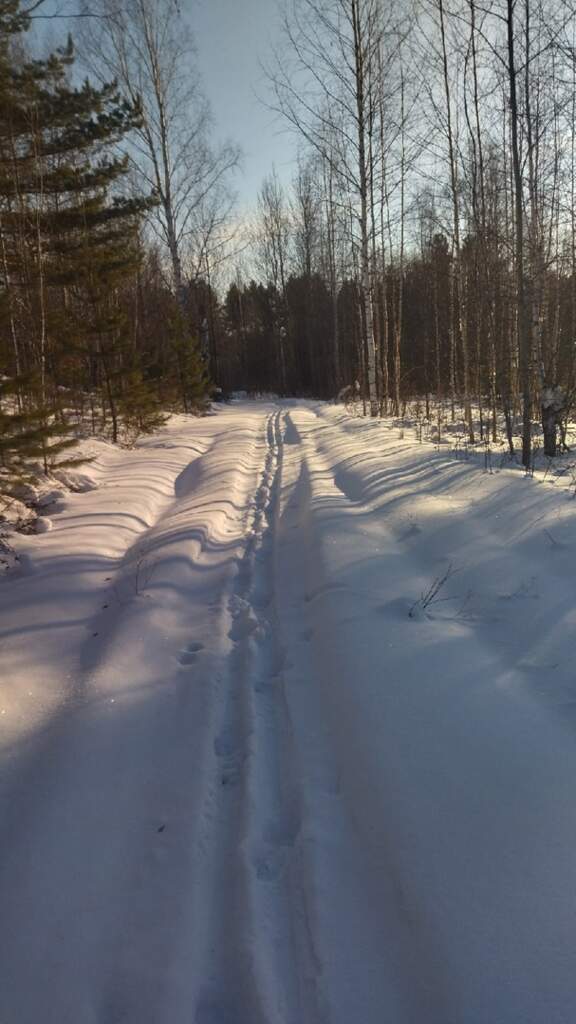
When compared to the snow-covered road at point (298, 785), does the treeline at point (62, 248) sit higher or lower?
higher

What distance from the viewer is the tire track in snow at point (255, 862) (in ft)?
4.99

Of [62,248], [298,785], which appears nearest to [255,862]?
[298,785]

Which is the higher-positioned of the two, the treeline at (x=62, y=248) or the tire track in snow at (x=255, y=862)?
the treeline at (x=62, y=248)

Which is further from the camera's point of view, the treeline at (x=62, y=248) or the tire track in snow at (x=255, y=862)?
the treeline at (x=62, y=248)

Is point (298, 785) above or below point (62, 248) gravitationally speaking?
below

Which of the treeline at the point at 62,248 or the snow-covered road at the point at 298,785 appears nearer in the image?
the snow-covered road at the point at 298,785

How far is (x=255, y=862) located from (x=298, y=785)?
0.40 m

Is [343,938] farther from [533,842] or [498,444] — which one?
[498,444]

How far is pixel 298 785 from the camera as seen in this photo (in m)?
2.29

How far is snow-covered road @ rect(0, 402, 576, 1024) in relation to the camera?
152 centimetres

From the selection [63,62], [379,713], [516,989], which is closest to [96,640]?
[379,713]

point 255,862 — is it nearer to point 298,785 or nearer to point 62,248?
point 298,785

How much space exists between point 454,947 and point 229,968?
682mm

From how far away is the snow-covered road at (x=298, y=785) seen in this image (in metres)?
1.52
